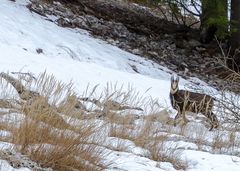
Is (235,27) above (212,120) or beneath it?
above

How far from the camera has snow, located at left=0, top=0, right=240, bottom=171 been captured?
556 cm

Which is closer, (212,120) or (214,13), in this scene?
(212,120)

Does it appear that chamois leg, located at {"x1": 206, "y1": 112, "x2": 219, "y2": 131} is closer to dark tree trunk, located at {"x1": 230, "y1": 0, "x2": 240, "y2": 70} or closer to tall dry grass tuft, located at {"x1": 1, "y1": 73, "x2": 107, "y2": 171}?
tall dry grass tuft, located at {"x1": 1, "y1": 73, "x2": 107, "y2": 171}

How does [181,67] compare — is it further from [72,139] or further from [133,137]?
[72,139]

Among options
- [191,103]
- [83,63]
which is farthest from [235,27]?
[191,103]

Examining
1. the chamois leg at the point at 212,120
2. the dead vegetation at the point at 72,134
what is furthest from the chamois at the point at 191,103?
the dead vegetation at the point at 72,134

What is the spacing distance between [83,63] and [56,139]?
6.69m

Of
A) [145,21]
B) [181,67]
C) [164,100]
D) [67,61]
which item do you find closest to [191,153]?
[164,100]

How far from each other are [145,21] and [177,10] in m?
1.78

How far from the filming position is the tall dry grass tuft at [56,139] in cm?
412

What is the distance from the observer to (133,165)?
4824mm

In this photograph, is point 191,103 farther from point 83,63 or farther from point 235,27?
point 235,27

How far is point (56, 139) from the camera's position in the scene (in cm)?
427

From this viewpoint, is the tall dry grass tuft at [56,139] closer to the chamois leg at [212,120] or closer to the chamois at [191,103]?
the chamois leg at [212,120]
